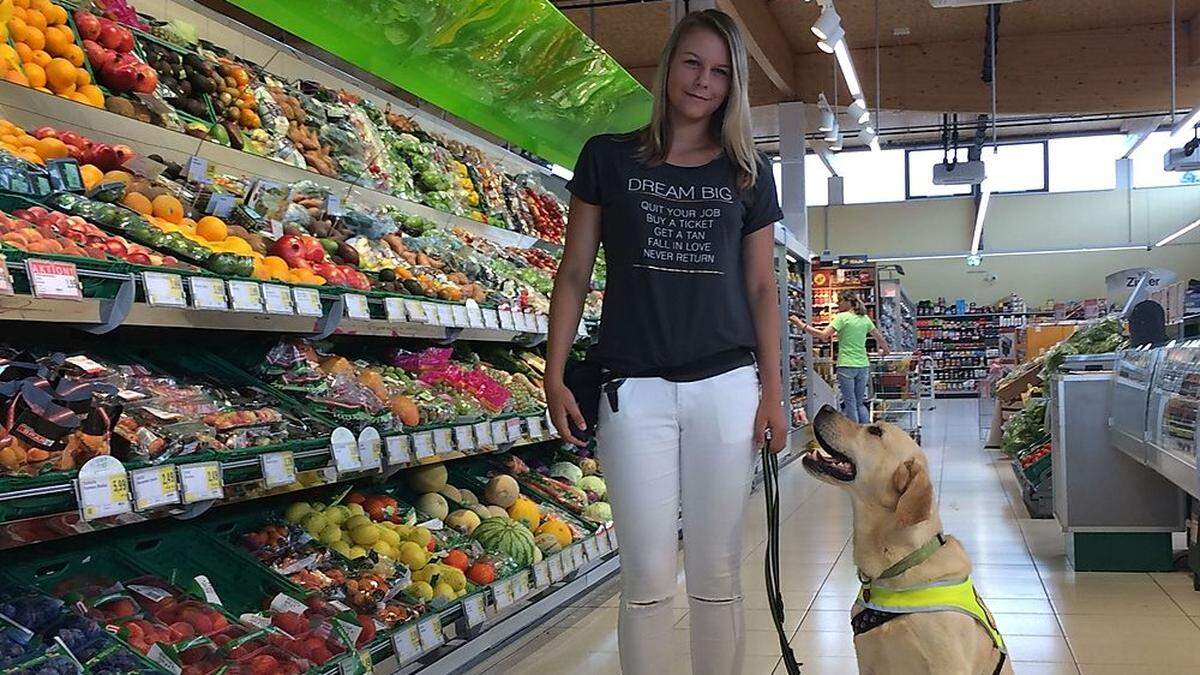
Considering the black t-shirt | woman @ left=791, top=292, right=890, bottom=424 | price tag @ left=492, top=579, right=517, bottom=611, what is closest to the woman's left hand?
the black t-shirt

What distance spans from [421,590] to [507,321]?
115 centimetres

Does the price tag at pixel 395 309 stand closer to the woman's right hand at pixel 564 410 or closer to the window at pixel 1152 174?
the woman's right hand at pixel 564 410

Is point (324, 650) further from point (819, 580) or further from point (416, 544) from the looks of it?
point (819, 580)

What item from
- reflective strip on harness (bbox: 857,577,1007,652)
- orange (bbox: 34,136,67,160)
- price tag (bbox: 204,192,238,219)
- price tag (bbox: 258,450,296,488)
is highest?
orange (bbox: 34,136,67,160)

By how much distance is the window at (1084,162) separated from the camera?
75.8 feet

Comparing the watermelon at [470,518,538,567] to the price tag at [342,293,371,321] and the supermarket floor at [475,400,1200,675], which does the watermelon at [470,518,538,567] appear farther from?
the price tag at [342,293,371,321]

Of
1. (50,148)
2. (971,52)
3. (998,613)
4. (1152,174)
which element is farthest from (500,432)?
(1152,174)

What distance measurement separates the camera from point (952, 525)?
641 cm

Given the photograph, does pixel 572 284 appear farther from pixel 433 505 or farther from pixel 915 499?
pixel 433 505

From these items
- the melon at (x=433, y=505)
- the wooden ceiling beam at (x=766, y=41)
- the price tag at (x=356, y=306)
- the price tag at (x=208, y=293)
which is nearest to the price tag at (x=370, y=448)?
the price tag at (x=356, y=306)

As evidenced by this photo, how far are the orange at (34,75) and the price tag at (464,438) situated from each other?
1517 mm

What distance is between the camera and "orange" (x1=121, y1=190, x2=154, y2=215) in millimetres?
2516

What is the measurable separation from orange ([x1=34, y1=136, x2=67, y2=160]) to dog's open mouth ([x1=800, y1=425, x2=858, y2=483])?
1938 mm

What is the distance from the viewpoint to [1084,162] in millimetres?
23562
